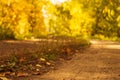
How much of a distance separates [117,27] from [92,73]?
1018 inches

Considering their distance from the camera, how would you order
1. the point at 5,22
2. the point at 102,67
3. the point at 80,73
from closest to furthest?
the point at 80,73
the point at 102,67
the point at 5,22

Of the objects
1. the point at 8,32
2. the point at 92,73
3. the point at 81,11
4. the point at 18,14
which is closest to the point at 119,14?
the point at 81,11

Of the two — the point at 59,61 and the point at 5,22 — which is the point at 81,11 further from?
the point at 59,61

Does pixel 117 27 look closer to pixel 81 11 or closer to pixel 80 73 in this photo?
pixel 81 11

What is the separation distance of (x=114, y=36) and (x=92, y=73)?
86.4ft

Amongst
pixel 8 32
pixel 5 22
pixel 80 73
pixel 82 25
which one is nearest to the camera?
pixel 80 73

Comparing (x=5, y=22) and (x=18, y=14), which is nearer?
(x=5, y=22)

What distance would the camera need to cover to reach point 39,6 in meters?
32.6

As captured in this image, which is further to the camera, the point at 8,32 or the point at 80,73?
the point at 8,32

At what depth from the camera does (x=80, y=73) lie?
7848 millimetres

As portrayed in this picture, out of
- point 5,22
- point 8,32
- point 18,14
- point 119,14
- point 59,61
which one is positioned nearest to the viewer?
point 59,61

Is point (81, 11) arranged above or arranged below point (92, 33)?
above

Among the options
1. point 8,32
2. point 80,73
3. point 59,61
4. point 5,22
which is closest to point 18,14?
point 5,22

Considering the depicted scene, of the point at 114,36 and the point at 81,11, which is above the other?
the point at 81,11
